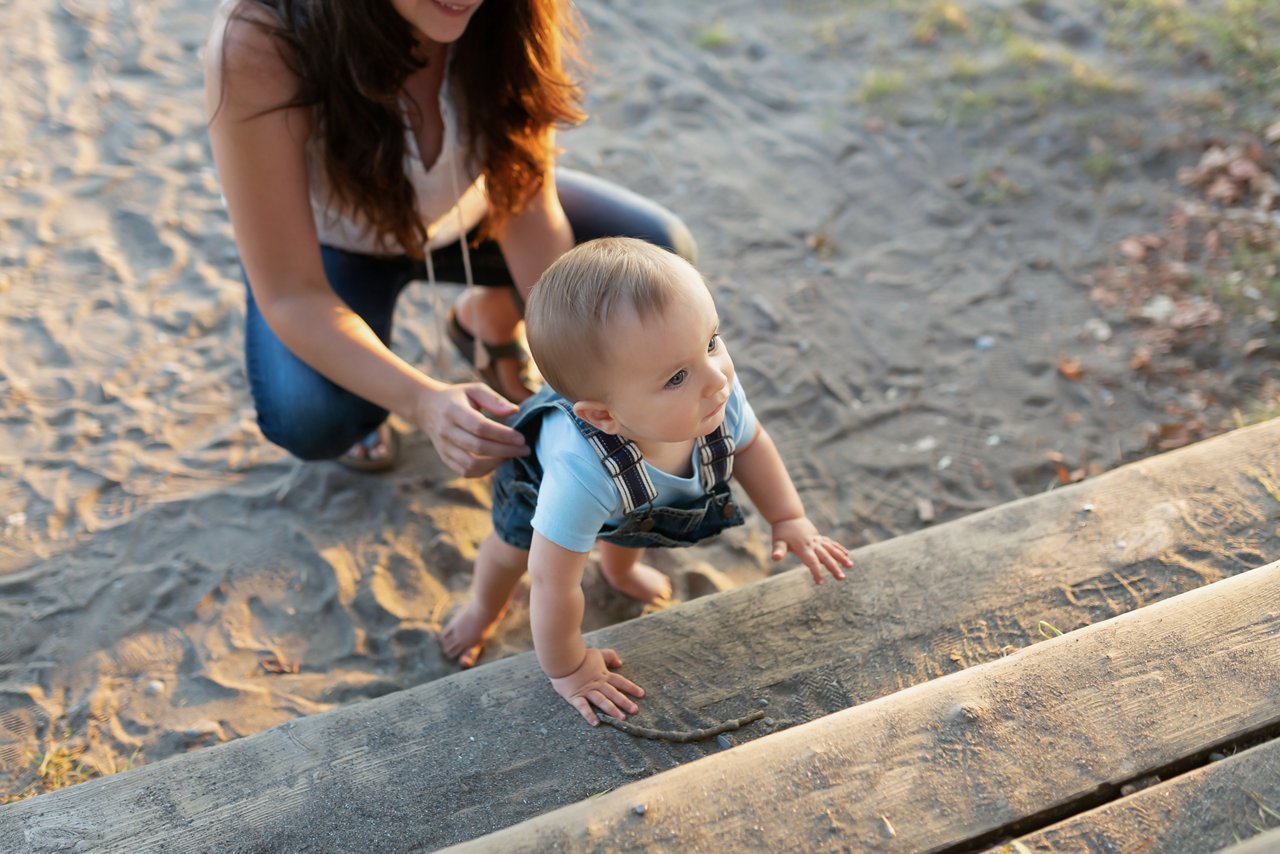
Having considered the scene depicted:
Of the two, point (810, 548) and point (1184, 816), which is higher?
point (1184, 816)

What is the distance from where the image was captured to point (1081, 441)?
3.05 m

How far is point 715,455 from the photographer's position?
1930mm

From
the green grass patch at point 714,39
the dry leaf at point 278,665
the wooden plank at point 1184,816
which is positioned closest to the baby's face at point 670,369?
the wooden plank at point 1184,816

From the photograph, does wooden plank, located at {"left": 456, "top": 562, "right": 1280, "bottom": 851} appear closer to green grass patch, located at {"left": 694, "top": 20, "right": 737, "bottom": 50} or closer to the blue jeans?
the blue jeans

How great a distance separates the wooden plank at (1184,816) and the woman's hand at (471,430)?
42.3 inches

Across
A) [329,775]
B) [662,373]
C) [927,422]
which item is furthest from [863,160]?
[329,775]

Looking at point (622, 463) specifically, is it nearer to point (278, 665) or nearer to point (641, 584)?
point (641, 584)

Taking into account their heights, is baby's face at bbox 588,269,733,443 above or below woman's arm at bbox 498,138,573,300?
above

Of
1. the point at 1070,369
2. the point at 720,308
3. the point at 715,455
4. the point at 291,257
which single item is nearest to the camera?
the point at 715,455

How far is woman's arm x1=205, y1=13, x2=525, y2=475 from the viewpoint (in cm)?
200

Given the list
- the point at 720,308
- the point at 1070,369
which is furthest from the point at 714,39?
the point at 1070,369

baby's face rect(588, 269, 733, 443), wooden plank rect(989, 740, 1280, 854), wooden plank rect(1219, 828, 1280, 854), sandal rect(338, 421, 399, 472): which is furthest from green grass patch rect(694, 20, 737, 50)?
wooden plank rect(1219, 828, 1280, 854)

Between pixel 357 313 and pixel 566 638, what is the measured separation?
120 centimetres

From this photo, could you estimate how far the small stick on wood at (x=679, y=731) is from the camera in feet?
5.59
